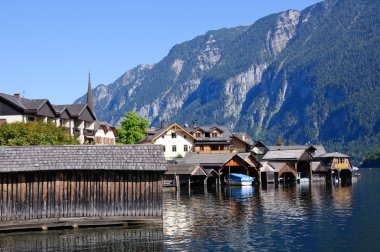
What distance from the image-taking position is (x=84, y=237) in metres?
35.6

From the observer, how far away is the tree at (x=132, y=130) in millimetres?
125144

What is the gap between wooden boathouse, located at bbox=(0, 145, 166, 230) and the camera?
1487 inches

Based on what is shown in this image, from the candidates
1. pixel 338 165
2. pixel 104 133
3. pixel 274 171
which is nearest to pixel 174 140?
pixel 104 133

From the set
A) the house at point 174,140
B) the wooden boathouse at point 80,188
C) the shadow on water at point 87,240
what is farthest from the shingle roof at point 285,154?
the shadow on water at point 87,240

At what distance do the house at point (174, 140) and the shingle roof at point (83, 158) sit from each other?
78196 mm

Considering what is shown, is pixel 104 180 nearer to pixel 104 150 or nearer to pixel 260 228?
pixel 104 150

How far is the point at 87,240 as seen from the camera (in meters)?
34.7

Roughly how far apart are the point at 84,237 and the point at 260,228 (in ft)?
46.5

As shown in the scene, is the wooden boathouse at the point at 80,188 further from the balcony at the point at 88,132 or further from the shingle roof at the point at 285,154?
the shingle roof at the point at 285,154

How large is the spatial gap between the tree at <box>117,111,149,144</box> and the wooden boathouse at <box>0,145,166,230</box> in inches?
3335

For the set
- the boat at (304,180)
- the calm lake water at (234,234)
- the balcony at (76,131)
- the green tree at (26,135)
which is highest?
the balcony at (76,131)

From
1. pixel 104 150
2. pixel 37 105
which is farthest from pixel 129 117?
pixel 104 150

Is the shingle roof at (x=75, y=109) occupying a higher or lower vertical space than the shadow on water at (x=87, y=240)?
higher

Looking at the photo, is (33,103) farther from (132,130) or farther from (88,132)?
(132,130)
